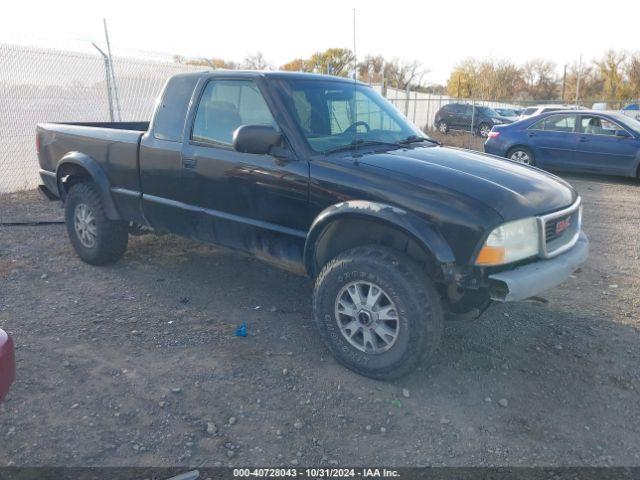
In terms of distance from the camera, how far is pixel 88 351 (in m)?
3.78

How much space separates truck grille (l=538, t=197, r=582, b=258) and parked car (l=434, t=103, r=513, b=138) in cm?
2094

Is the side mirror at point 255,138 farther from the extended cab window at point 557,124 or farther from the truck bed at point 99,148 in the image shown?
the extended cab window at point 557,124

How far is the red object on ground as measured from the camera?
2504mm

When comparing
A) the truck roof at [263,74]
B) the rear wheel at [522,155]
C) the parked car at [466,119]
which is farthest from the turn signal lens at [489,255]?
the parked car at [466,119]

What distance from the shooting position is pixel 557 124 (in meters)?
12.0

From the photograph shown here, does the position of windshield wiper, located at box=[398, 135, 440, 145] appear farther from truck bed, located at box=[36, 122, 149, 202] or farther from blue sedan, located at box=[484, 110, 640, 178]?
blue sedan, located at box=[484, 110, 640, 178]

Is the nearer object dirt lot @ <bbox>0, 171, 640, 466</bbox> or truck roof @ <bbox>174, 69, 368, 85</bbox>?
dirt lot @ <bbox>0, 171, 640, 466</bbox>

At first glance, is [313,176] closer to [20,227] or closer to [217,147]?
[217,147]

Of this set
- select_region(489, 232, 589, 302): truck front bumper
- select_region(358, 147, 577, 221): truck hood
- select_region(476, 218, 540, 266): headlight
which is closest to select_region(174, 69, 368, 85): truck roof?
select_region(358, 147, 577, 221): truck hood

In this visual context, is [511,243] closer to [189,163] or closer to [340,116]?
[340,116]

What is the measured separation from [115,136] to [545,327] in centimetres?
394

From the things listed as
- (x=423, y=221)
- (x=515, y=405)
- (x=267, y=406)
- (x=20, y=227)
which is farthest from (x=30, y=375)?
(x=20, y=227)

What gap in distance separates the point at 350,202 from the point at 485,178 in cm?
87

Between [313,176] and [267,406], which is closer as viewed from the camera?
[267,406]
